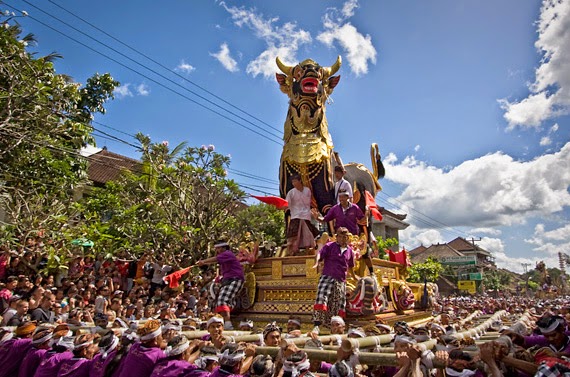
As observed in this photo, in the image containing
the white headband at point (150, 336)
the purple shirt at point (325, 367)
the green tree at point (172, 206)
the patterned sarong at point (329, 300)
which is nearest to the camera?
the white headband at point (150, 336)

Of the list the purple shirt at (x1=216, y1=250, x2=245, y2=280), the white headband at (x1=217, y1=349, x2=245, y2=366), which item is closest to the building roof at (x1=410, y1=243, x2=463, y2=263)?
the purple shirt at (x1=216, y1=250, x2=245, y2=280)

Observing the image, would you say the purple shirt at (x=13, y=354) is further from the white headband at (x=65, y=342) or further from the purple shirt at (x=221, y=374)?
the purple shirt at (x=221, y=374)

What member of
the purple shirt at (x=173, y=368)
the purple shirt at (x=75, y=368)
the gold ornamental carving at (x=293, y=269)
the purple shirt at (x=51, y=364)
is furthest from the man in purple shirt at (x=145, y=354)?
the gold ornamental carving at (x=293, y=269)

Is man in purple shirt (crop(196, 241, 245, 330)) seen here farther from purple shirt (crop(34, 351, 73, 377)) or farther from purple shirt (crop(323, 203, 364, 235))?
purple shirt (crop(34, 351, 73, 377))

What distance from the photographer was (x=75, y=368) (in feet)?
11.6

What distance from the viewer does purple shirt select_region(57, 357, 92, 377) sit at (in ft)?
11.5

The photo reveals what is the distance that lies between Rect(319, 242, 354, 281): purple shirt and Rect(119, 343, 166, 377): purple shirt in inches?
152

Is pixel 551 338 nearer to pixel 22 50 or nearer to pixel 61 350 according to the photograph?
pixel 61 350

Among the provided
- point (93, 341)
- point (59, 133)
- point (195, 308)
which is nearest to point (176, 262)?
point (195, 308)

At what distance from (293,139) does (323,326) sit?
423 centimetres

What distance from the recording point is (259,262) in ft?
27.8

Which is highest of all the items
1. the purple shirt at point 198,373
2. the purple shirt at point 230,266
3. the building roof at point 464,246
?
the building roof at point 464,246

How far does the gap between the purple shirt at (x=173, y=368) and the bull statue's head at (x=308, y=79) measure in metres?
7.26

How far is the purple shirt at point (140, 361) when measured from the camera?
3.19 m
